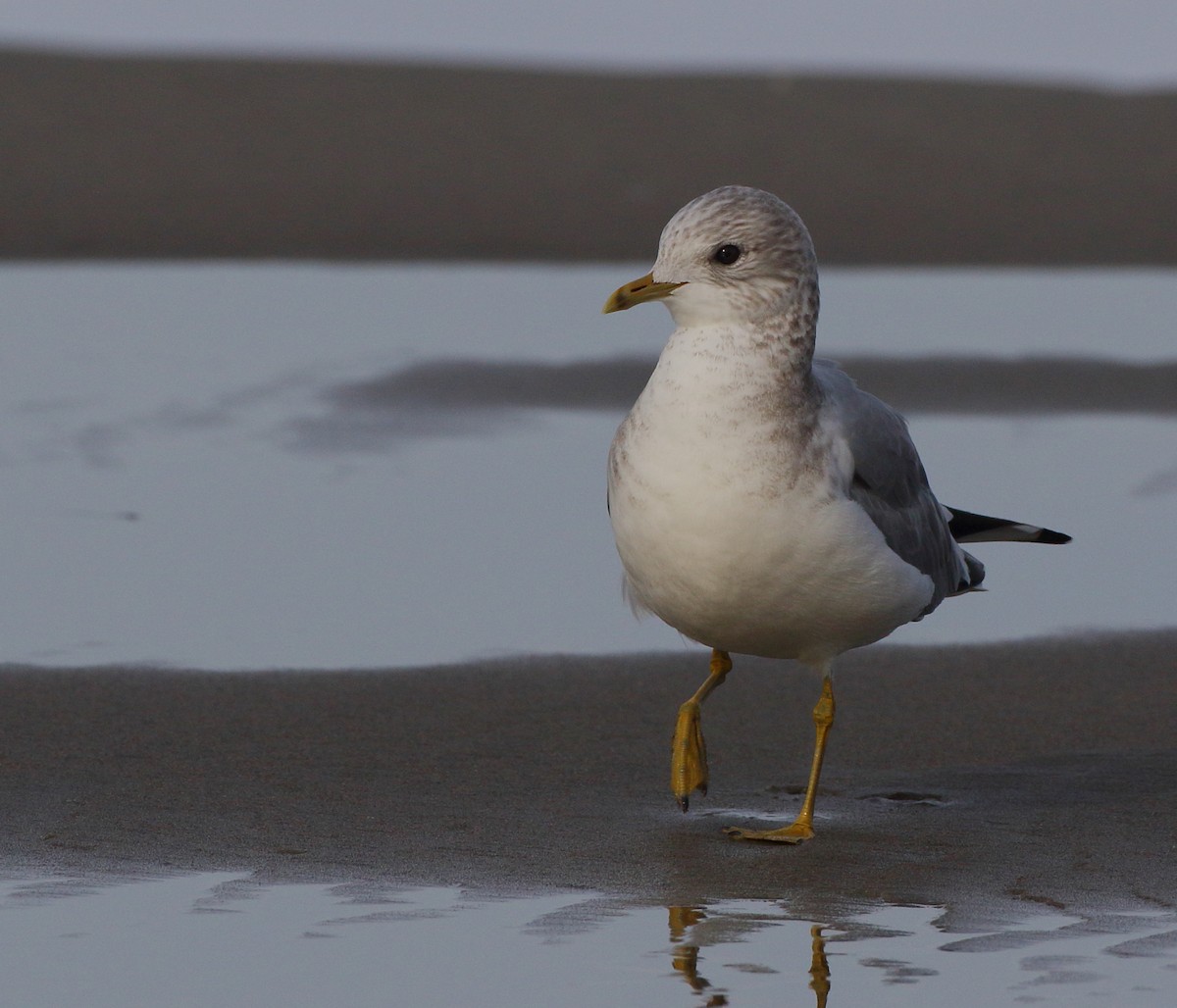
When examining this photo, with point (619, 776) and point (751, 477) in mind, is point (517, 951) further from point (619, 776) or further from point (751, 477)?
point (619, 776)

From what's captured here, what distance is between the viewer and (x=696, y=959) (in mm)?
4418

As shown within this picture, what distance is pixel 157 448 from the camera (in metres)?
9.80

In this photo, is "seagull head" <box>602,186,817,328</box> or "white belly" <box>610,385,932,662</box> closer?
"white belly" <box>610,385,932,662</box>

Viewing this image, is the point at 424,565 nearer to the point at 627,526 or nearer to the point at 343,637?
the point at 343,637

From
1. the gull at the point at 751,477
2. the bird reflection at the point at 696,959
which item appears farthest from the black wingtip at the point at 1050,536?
the bird reflection at the point at 696,959

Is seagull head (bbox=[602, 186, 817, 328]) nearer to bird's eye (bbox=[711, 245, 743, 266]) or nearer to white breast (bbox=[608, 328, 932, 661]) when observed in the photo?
bird's eye (bbox=[711, 245, 743, 266])

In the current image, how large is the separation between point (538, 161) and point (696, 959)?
17.0 m

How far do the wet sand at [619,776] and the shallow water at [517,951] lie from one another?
0.46ft

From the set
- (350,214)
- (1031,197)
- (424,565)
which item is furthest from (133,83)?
(424,565)

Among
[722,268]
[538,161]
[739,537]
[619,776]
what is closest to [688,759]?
[619,776]

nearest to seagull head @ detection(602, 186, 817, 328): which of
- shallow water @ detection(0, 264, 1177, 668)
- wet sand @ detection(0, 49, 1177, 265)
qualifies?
shallow water @ detection(0, 264, 1177, 668)

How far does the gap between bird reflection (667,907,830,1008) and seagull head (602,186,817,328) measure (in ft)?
4.88

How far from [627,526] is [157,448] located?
482 cm

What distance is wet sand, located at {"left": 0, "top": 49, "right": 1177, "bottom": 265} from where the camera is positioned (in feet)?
57.3
